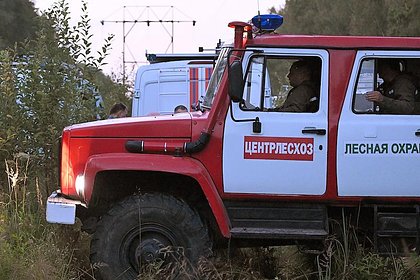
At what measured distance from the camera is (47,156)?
830cm

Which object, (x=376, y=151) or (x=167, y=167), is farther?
(x=376, y=151)

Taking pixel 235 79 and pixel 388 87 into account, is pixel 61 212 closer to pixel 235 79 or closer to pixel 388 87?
pixel 235 79

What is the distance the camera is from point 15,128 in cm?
826

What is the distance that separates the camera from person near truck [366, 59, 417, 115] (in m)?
6.28

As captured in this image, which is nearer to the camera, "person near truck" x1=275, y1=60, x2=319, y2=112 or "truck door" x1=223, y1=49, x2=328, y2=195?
"truck door" x1=223, y1=49, x2=328, y2=195

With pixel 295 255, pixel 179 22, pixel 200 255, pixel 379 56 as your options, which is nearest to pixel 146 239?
pixel 200 255

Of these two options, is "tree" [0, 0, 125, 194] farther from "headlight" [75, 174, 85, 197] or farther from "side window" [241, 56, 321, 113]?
"side window" [241, 56, 321, 113]

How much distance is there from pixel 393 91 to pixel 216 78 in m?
1.50

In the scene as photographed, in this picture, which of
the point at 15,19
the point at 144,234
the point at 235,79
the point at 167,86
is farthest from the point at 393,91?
the point at 15,19

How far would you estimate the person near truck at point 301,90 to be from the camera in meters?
6.34

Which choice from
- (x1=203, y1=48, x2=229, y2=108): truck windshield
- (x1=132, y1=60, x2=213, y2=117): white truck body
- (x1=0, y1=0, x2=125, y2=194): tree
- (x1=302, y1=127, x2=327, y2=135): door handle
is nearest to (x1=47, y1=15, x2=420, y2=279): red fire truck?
(x1=302, y1=127, x2=327, y2=135): door handle

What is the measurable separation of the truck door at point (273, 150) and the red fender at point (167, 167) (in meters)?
0.18

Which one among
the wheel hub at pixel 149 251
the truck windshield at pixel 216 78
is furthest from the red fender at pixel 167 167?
the truck windshield at pixel 216 78

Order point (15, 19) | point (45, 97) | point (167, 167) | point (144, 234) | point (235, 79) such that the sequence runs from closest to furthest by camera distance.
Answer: point (235, 79) → point (167, 167) → point (144, 234) → point (45, 97) → point (15, 19)
